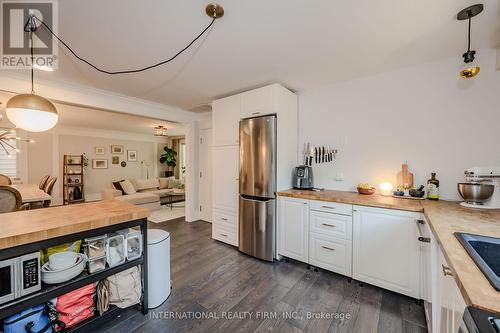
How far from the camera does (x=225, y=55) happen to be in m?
2.01

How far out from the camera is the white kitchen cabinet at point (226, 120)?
2955 mm

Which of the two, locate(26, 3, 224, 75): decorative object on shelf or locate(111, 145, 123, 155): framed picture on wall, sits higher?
locate(26, 3, 224, 75): decorative object on shelf

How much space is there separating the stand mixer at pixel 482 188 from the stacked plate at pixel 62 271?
3.09 meters

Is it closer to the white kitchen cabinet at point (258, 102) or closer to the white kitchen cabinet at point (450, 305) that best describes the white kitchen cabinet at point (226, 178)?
the white kitchen cabinet at point (258, 102)

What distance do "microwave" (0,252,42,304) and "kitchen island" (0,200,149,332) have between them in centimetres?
3

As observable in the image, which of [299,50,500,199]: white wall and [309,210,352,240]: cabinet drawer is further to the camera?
[309,210,352,240]: cabinet drawer

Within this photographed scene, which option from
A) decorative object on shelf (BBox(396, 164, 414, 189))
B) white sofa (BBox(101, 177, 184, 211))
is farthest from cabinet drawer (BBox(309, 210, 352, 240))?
white sofa (BBox(101, 177, 184, 211))

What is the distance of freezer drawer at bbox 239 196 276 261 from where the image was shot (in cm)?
256

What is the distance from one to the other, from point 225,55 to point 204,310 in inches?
94.9

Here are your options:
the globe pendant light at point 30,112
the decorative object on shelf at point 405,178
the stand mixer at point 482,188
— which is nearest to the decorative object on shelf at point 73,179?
the globe pendant light at point 30,112

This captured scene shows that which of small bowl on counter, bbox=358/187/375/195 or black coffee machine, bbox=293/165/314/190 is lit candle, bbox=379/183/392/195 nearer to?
small bowl on counter, bbox=358/187/375/195

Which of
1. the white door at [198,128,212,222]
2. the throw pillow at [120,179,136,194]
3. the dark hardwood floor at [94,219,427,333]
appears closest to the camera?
the dark hardwood floor at [94,219,427,333]

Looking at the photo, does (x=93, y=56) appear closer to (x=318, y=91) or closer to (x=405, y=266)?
(x=318, y=91)

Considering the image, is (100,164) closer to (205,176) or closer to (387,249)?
(205,176)
